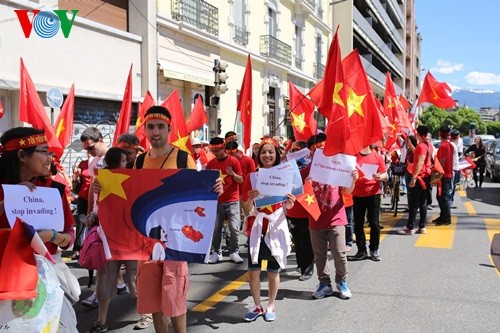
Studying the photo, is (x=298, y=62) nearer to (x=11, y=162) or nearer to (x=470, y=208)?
(x=470, y=208)


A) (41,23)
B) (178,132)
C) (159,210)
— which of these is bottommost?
(159,210)

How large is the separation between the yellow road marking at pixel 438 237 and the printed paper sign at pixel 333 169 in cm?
369

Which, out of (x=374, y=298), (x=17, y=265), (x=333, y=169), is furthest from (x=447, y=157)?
(x=17, y=265)

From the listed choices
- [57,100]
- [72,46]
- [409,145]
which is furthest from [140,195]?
[72,46]

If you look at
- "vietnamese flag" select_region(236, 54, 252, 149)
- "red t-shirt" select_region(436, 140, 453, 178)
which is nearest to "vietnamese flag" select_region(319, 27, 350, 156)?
"vietnamese flag" select_region(236, 54, 252, 149)

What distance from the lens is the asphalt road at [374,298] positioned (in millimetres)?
4848

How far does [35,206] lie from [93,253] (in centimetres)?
195

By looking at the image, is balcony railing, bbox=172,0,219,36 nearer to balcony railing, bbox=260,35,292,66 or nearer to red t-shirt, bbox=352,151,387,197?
balcony railing, bbox=260,35,292,66

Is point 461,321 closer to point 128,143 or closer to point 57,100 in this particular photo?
point 128,143

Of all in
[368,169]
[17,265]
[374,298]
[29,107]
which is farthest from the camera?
[29,107]

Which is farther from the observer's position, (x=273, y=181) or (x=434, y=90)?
(x=434, y=90)

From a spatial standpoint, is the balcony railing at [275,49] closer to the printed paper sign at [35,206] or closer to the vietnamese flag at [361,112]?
the vietnamese flag at [361,112]

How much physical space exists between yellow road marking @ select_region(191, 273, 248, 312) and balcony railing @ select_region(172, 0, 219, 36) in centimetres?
1237

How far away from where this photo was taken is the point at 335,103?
227 inches
